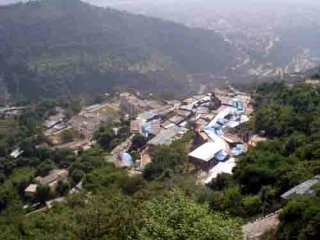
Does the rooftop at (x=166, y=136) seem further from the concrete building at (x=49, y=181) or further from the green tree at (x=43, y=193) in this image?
the green tree at (x=43, y=193)

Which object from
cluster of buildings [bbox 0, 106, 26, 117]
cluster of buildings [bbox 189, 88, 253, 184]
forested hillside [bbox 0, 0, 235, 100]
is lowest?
forested hillside [bbox 0, 0, 235, 100]

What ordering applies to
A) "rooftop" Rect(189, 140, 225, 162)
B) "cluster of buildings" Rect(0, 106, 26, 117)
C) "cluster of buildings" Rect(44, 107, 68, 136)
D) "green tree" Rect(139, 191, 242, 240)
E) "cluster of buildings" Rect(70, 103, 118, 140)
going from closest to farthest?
"green tree" Rect(139, 191, 242, 240)
"rooftop" Rect(189, 140, 225, 162)
"cluster of buildings" Rect(70, 103, 118, 140)
"cluster of buildings" Rect(44, 107, 68, 136)
"cluster of buildings" Rect(0, 106, 26, 117)

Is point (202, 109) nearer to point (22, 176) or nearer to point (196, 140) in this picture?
point (196, 140)

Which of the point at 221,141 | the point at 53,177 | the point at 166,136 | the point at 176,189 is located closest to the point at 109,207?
the point at 176,189

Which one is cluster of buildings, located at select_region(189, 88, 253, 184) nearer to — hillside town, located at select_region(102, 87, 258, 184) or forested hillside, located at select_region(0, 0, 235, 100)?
hillside town, located at select_region(102, 87, 258, 184)

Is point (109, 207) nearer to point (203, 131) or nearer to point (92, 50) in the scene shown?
point (203, 131)

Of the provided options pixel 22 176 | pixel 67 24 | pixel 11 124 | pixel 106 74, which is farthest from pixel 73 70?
pixel 22 176

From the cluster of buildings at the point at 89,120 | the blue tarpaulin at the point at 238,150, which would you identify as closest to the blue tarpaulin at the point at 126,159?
the blue tarpaulin at the point at 238,150

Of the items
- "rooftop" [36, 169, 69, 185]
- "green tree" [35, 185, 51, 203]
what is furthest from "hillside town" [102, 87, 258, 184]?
"green tree" [35, 185, 51, 203]
